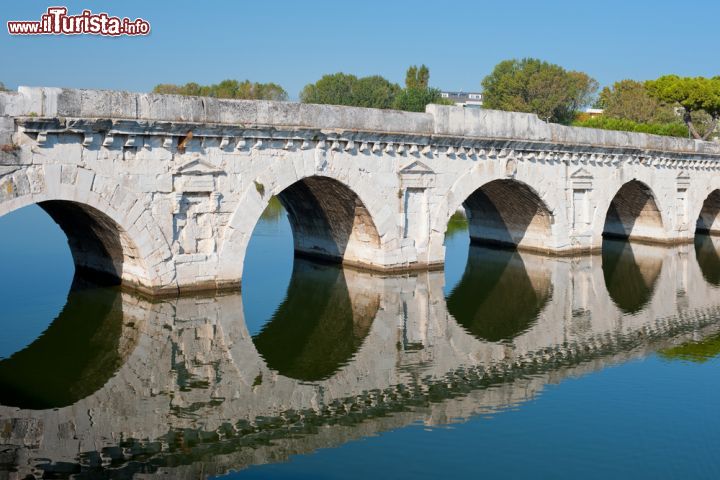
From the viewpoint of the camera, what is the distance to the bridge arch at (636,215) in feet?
93.9

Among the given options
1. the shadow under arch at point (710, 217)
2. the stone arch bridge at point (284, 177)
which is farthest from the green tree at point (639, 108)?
the stone arch bridge at point (284, 177)

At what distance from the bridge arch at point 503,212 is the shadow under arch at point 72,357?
29.7 feet

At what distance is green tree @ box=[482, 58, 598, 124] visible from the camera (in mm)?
70975

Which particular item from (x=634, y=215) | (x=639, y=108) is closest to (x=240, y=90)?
(x=639, y=108)

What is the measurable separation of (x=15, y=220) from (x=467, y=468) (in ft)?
95.4

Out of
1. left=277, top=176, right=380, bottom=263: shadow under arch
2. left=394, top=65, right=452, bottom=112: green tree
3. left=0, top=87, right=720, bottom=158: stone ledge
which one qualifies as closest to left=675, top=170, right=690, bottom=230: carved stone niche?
left=0, top=87, right=720, bottom=158: stone ledge

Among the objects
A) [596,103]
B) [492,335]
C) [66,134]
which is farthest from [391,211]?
[596,103]

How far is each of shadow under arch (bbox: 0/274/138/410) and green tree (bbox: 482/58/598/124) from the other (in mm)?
58436

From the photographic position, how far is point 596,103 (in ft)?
279

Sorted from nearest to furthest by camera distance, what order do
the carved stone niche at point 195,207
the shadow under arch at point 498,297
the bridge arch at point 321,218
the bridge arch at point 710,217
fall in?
the carved stone niche at point 195,207
the shadow under arch at point 498,297
the bridge arch at point 321,218
the bridge arch at point 710,217

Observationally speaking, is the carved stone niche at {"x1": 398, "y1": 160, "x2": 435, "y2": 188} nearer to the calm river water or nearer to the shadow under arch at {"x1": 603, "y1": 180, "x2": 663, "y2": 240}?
the calm river water

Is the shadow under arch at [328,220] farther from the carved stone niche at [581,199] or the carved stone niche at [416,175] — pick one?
the carved stone niche at [581,199]

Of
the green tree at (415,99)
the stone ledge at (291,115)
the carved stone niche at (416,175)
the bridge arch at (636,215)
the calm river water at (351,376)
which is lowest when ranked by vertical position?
the calm river water at (351,376)

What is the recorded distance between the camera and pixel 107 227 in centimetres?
1606
